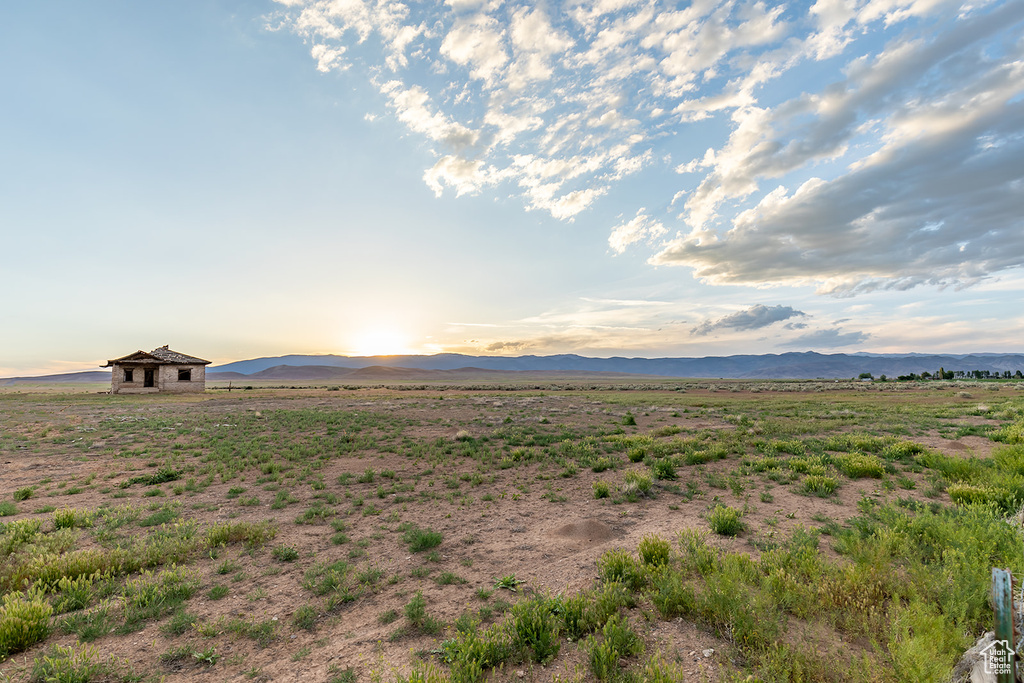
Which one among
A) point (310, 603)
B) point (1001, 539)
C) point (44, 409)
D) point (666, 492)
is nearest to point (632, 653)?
point (310, 603)

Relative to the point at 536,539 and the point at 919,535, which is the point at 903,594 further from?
the point at 536,539

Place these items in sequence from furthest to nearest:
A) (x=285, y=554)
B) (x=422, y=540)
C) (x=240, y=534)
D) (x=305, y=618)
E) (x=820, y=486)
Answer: (x=820, y=486)
(x=240, y=534)
(x=422, y=540)
(x=285, y=554)
(x=305, y=618)

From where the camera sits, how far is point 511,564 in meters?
7.05

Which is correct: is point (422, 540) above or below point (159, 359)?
below

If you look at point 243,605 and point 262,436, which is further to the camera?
point 262,436

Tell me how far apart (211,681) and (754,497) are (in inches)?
439

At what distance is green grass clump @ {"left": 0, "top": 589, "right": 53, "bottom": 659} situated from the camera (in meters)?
4.53

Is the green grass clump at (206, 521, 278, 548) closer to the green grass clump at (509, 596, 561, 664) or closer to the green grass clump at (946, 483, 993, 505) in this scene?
the green grass clump at (509, 596, 561, 664)

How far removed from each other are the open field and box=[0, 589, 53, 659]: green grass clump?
0.08ft

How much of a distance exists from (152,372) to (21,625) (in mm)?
59336

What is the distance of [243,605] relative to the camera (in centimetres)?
580

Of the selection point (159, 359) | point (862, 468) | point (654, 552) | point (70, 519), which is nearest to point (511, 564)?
point (654, 552)

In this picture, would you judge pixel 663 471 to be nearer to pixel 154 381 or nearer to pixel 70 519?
pixel 70 519

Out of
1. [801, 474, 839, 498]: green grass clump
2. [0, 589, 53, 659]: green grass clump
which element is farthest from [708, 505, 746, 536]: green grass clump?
[0, 589, 53, 659]: green grass clump
